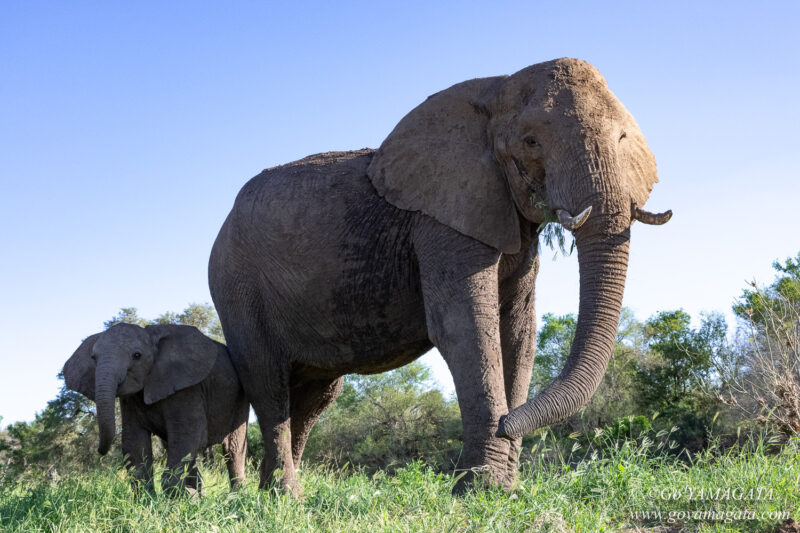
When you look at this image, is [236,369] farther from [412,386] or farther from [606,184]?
[412,386]

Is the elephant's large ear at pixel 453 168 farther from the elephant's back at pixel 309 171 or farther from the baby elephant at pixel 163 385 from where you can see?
the baby elephant at pixel 163 385

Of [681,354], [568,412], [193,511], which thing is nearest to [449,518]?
[568,412]

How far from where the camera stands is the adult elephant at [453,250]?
200 inches

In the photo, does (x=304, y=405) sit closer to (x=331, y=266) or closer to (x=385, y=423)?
(x=331, y=266)

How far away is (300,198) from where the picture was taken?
6672 mm

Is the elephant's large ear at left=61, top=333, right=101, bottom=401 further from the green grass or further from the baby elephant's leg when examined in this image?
the green grass

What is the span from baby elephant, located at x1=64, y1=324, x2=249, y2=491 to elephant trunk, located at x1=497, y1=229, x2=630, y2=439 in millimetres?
4238

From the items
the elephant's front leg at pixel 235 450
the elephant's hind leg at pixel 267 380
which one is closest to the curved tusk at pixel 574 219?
the elephant's hind leg at pixel 267 380

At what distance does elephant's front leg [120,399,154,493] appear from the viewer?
24.8 ft

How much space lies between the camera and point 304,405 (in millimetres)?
7895

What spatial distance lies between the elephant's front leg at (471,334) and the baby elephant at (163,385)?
3.28m

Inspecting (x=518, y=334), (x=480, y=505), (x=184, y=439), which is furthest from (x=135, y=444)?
(x=480, y=505)

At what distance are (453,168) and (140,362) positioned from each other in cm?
399

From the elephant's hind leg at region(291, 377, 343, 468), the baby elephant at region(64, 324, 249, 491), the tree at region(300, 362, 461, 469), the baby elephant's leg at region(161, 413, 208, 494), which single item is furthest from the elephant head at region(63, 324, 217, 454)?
the tree at region(300, 362, 461, 469)
